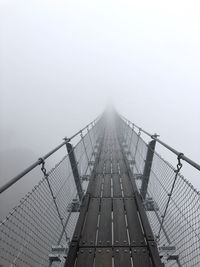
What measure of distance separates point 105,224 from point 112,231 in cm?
21

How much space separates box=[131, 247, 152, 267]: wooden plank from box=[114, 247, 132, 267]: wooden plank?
2.3 inches

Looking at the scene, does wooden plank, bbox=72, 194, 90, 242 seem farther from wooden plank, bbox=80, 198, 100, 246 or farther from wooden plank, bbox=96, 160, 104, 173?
wooden plank, bbox=96, 160, 104, 173

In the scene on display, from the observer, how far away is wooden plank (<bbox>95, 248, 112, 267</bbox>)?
303 cm

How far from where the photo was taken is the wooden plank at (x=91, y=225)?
11.4 ft

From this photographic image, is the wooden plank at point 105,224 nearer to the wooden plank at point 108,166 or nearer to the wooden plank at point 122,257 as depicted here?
the wooden plank at point 122,257

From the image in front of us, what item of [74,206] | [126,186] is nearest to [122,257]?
[74,206]

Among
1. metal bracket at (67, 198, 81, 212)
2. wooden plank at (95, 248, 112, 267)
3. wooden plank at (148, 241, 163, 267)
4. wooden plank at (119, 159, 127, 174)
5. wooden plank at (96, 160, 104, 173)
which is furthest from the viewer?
wooden plank at (96, 160, 104, 173)

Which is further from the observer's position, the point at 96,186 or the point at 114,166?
the point at 114,166

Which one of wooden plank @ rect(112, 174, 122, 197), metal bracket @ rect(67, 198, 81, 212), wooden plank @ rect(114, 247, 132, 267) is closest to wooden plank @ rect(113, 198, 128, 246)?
wooden plank @ rect(114, 247, 132, 267)

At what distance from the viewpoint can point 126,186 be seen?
5.52m

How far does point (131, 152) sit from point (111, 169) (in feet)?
5.96

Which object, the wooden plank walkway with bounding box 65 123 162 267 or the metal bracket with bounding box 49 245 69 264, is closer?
the wooden plank walkway with bounding box 65 123 162 267

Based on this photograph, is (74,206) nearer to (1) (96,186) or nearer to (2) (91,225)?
(1) (96,186)

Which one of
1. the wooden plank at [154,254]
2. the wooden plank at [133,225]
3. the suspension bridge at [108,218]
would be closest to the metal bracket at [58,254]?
the suspension bridge at [108,218]
